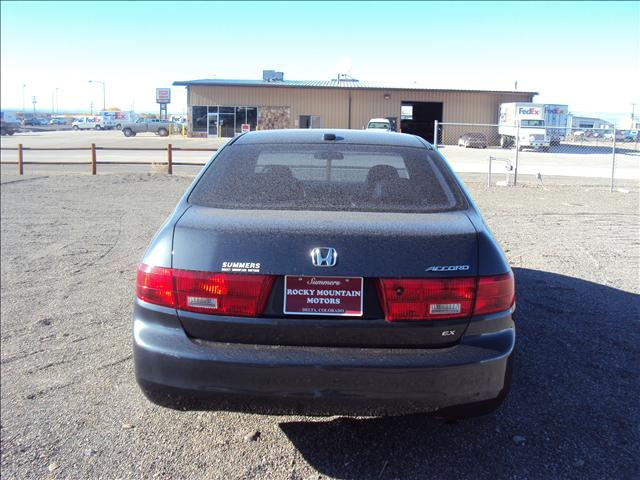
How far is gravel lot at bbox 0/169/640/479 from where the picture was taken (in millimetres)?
3264

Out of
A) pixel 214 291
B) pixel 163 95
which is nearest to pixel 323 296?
pixel 214 291

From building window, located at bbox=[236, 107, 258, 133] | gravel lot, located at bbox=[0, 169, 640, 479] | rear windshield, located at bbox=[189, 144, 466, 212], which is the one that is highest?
building window, located at bbox=[236, 107, 258, 133]

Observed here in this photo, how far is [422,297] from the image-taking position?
9.14 ft

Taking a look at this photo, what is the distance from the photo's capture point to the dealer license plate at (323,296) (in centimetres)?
279

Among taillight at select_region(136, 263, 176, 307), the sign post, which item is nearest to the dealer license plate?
taillight at select_region(136, 263, 176, 307)

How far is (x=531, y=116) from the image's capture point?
4181 centimetres

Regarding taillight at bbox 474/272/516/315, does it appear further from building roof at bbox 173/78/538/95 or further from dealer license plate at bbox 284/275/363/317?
building roof at bbox 173/78/538/95

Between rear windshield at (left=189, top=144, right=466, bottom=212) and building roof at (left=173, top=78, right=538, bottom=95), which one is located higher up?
building roof at (left=173, top=78, right=538, bottom=95)

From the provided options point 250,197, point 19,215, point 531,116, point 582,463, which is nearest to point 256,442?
point 250,197

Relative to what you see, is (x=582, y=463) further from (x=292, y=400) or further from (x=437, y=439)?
(x=292, y=400)

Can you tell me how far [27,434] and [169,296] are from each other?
1596 millimetres

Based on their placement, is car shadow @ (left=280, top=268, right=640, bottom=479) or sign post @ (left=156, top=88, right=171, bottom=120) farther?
sign post @ (left=156, top=88, right=171, bottom=120)

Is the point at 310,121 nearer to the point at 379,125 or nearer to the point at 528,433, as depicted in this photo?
the point at 379,125

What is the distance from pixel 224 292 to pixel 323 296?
43 centimetres
